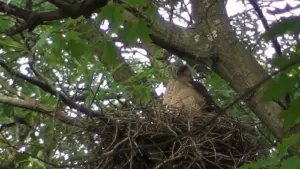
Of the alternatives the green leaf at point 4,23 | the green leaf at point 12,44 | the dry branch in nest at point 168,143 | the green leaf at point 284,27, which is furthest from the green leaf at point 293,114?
the green leaf at point 12,44

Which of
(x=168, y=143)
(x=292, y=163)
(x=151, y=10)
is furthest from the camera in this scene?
(x=168, y=143)

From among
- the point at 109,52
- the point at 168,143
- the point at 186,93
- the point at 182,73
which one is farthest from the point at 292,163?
the point at 182,73

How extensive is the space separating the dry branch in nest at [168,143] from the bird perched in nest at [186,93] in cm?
43

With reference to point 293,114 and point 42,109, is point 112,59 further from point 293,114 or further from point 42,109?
point 293,114

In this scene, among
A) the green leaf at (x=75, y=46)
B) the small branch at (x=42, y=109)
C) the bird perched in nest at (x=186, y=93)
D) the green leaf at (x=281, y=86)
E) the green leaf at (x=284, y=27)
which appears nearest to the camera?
the green leaf at (x=284, y=27)

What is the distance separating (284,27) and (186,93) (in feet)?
7.74

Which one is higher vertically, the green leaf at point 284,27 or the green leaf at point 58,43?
the green leaf at point 58,43

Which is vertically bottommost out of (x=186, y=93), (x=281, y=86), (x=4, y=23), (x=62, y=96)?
→ (x=281, y=86)

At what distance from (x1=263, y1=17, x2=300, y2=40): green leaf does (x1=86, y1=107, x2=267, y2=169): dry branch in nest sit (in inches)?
56.1

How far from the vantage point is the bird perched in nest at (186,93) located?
3129 millimetres

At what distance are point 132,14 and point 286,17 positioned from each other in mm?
1158

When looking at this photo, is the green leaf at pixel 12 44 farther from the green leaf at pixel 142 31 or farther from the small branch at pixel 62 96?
the green leaf at pixel 142 31

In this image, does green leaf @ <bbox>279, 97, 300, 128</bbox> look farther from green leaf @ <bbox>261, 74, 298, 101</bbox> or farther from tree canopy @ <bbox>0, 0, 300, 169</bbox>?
tree canopy @ <bbox>0, 0, 300, 169</bbox>

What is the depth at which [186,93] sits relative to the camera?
3.32 meters
